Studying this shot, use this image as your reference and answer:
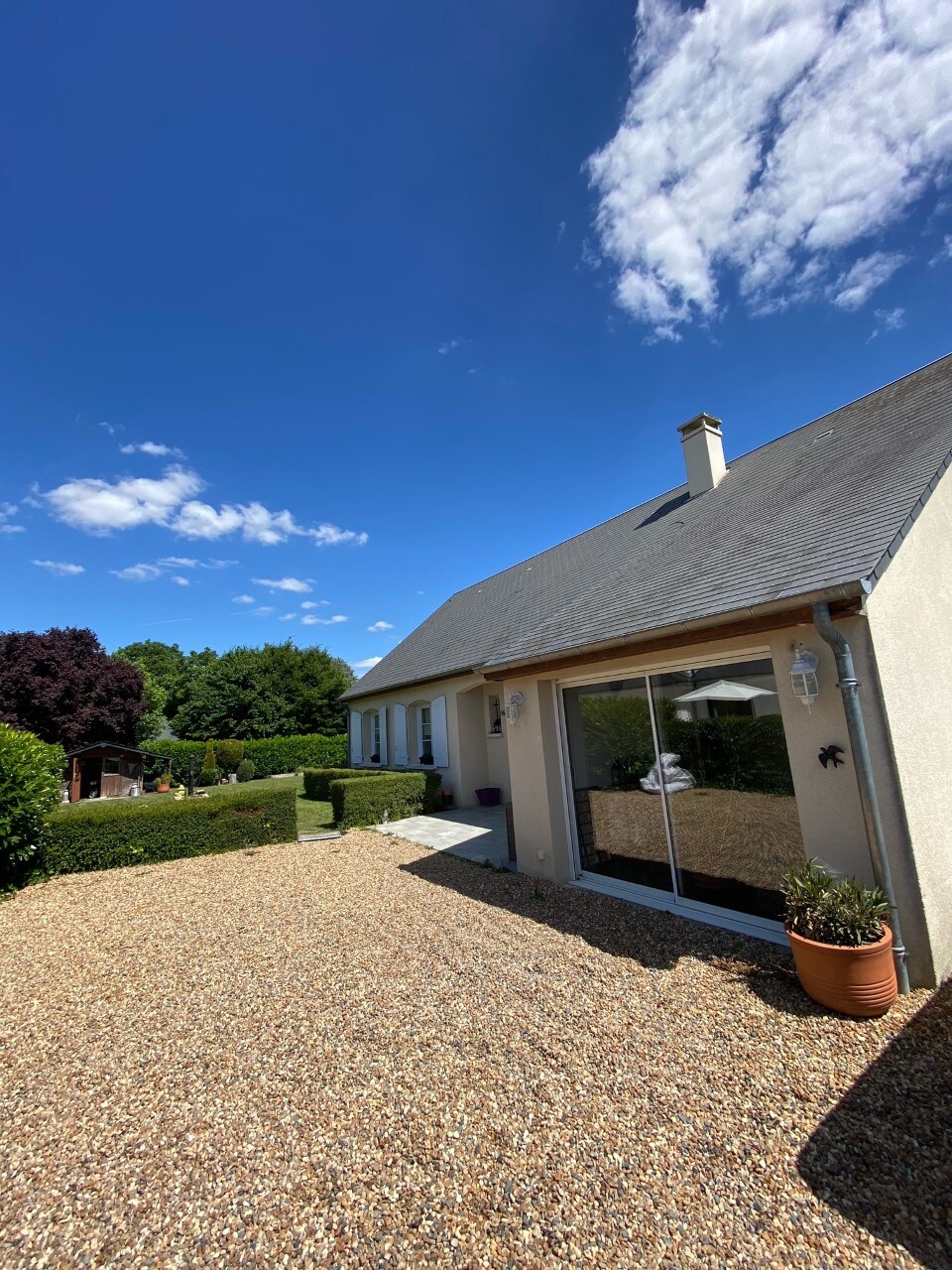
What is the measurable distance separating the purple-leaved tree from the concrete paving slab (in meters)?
21.9

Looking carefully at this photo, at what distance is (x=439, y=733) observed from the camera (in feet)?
44.8

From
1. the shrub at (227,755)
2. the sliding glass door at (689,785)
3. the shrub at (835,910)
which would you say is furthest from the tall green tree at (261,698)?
the shrub at (835,910)

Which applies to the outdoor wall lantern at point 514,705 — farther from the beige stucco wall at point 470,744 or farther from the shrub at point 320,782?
the shrub at point 320,782

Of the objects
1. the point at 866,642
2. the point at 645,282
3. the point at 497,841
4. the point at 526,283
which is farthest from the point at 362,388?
the point at 866,642

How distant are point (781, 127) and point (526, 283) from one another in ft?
13.9

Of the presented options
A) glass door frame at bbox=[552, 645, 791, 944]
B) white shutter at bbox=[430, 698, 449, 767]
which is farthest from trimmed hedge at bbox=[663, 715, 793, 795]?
white shutter at bbox=[430, 698, 449, 767]

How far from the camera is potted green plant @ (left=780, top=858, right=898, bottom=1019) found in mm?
3361

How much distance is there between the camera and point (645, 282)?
28.6 feet

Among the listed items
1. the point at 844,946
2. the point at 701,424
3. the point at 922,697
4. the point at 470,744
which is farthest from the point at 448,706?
the point at 844,946

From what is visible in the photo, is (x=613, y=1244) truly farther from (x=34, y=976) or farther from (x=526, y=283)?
(x=526, y=283)

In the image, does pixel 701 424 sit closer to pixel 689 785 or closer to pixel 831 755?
pixel 689 785

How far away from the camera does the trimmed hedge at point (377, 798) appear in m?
11.0

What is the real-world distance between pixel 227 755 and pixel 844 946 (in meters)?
26.2

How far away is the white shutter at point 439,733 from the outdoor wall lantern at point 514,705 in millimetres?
6583
